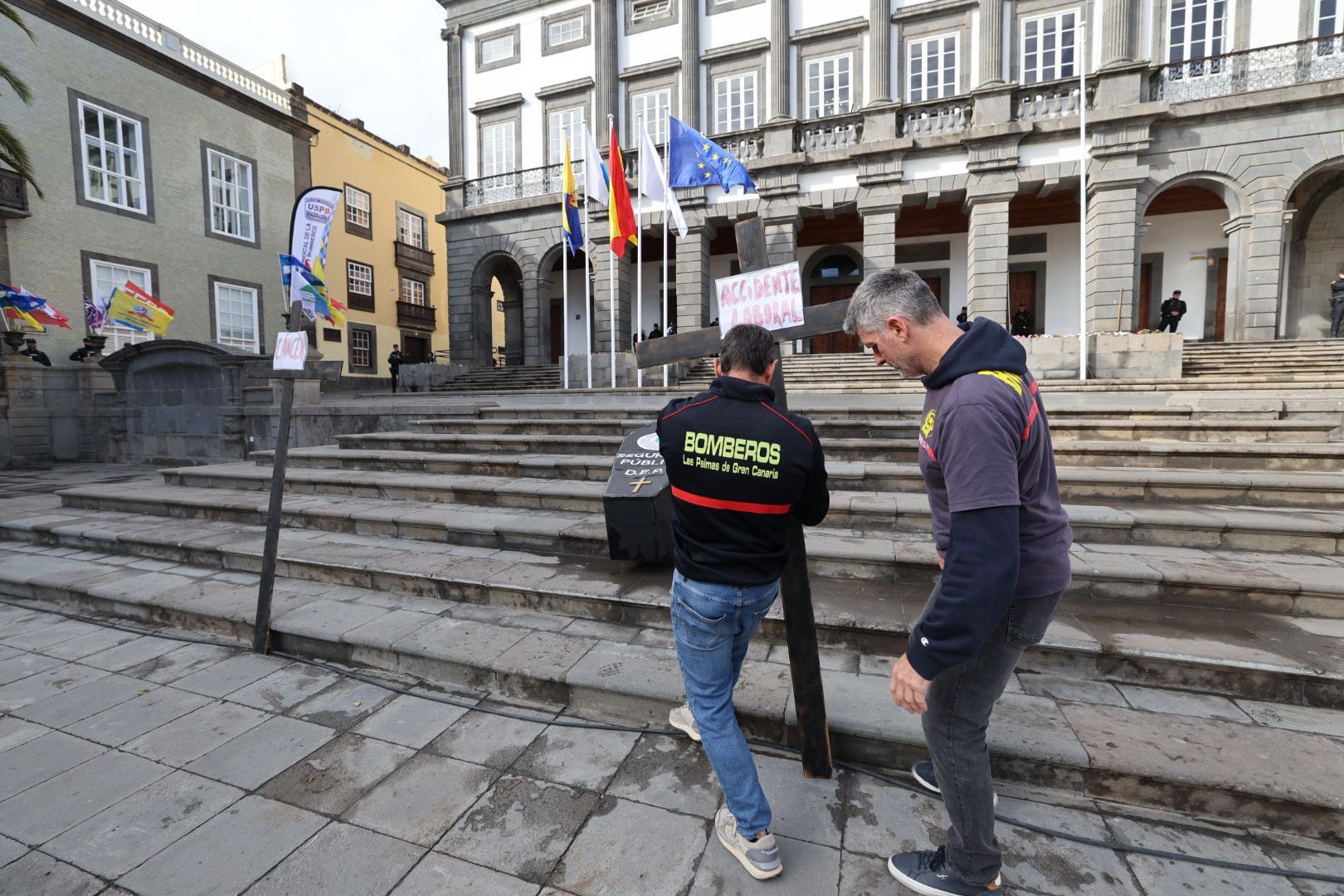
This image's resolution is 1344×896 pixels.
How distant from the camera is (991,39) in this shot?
15.5 meters

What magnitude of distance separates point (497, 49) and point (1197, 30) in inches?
806

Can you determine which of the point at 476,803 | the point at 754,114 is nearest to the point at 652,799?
the point at 476,803

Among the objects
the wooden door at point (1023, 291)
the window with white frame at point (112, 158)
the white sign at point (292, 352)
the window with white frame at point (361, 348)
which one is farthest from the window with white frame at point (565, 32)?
the white sign at point (292, 352)

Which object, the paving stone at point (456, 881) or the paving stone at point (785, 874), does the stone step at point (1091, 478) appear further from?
the paving stone at point (456, 881)

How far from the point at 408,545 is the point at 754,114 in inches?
693

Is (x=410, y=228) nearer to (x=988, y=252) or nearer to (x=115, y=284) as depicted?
(x=115, y=284)

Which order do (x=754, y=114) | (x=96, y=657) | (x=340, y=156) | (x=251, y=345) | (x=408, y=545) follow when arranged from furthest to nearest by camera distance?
(x=340, y=156)
(x=251, y=345)
(x=754, y=114)
(x=408, y=545)
(x=96, y=657)

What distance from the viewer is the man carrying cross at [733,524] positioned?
2.11 metres

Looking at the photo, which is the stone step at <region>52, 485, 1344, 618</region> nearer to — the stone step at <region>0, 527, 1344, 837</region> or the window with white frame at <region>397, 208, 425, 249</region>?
the stone step at <region>0, 527, 1344, 837</region>

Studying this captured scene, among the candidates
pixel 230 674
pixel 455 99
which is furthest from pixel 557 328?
pixel 230 674

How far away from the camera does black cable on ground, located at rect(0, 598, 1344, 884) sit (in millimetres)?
2168

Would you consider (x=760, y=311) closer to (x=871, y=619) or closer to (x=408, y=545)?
(x=871, y=619)

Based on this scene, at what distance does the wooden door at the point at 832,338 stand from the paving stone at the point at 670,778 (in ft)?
59.1

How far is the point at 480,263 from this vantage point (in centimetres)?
2133
